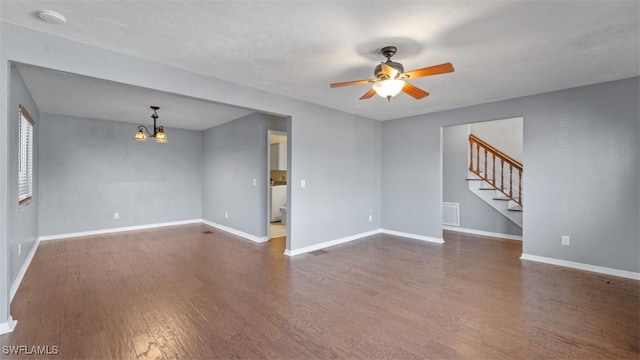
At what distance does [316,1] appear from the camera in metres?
1.98

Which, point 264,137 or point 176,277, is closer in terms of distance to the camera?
point 176,277

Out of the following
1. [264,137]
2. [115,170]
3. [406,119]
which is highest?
[406,119]

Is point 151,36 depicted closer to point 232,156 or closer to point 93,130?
point 232,156

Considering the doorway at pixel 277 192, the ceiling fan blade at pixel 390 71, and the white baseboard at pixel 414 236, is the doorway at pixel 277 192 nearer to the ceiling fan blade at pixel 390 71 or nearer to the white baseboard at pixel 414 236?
the white baseboard at pixel 414 236

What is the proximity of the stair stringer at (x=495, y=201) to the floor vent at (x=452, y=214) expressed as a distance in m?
0.53

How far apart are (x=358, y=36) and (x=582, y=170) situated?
3616mm

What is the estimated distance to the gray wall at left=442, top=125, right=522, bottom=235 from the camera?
5.77 meters

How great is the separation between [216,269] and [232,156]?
9.57 ft

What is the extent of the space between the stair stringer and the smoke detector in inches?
262

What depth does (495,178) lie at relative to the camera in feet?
20.0

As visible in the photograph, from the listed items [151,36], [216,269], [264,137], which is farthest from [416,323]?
[264,137]

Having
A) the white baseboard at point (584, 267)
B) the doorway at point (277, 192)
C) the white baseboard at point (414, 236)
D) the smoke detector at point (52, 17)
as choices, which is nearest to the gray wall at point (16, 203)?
the smoke detector at point (52, 17)

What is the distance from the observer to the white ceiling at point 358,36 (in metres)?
2.07

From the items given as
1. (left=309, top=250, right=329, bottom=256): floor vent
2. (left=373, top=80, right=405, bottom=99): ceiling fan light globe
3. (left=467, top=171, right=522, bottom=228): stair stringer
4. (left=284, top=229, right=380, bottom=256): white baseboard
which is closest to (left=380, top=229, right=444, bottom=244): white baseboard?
(left=284, top=229, right=380, bottom=256): white baseboard
